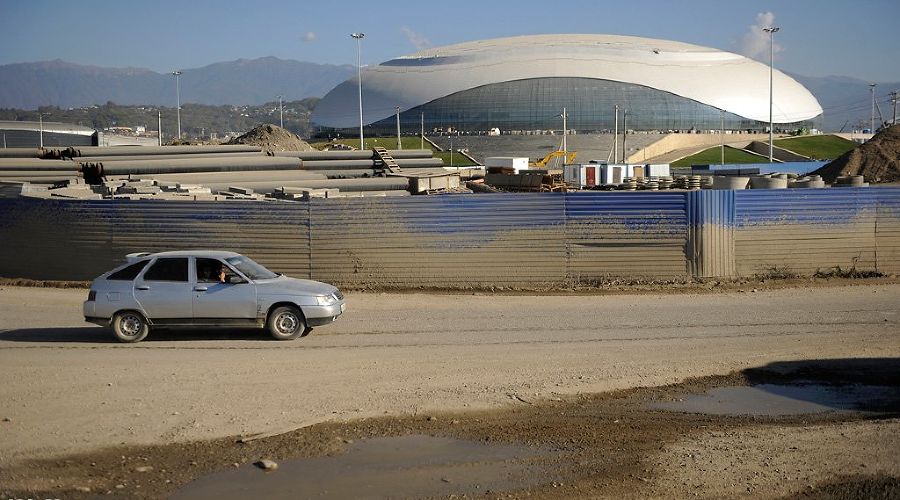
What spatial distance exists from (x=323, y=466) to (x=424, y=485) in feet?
3.42

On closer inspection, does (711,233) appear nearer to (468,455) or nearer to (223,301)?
(223,301)

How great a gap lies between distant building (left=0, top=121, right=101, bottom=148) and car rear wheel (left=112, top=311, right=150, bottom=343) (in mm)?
76096

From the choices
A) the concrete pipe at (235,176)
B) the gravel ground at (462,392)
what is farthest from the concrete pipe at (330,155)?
the gravel ground at (462,392)

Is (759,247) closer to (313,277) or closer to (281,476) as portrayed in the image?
(313,277)

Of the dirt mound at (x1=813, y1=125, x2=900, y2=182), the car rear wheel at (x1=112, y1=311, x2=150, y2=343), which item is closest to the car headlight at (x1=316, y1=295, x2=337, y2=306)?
the car rear wheel at (x1=112, y1=311, x2=150, y2=343)

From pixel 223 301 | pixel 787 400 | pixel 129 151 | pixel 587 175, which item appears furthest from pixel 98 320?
pixel 587 175

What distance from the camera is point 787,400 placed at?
11.1 metres

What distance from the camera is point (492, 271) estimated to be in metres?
20.3

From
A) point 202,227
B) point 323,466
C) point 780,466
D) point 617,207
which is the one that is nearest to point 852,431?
point 780,466

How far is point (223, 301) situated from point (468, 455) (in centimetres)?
626

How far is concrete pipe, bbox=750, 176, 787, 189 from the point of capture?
32.7 metres

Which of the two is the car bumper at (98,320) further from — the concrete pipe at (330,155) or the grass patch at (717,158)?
the grass patch at (717,158)

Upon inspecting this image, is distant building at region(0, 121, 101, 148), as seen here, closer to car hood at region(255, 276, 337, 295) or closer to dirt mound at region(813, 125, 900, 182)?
dirt mound at region(813, 125, 900, 182)

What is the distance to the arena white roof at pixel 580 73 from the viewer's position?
101 meters
